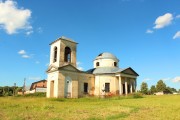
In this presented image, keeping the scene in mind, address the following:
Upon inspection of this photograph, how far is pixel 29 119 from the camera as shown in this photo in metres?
11.4

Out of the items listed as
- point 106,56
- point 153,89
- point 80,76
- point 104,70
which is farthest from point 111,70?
point 153,89

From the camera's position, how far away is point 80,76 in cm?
3891

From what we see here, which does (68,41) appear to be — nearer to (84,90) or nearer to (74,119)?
(84,90)

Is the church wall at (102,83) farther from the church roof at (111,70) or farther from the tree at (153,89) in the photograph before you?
the tree at (153,89)

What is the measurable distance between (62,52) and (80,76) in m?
5.45

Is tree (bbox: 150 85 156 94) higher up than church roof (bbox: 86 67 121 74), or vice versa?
church roof (bbox: 86 67 121 74)

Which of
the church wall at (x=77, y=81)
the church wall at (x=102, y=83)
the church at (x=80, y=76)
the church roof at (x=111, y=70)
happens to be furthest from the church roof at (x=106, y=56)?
the church wall at (x=77, y=81)

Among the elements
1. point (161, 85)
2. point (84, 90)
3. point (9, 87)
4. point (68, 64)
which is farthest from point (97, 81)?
point (161, 85)

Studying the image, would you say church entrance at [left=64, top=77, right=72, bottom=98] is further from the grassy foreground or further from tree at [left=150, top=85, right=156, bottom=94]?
tree at [left=150, top=85, right=156, bottom=94]

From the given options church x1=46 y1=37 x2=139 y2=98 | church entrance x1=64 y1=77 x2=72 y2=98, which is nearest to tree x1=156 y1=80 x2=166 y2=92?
church x1=46 y1=37 x2=139 y2=98

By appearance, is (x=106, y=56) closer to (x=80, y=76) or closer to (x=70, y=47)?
(x=80, y=76)

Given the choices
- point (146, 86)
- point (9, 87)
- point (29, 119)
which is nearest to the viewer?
point (29, 119)

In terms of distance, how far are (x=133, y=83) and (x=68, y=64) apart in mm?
16068

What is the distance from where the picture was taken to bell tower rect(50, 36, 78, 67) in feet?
121
